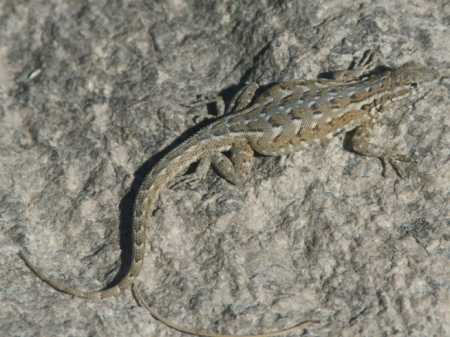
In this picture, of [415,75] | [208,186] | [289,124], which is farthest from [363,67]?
[208,186]

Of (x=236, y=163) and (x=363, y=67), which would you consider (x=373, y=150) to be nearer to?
(x=363, y=67)

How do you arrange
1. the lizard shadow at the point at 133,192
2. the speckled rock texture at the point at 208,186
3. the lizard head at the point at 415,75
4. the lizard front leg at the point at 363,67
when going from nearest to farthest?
the speckled rock texture at the point at 208,186, the lizard shadow at the point at 133,192, the lizard head at the point at 415,75, the lizard front leg at the point at 363,67

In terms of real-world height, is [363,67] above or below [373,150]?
above

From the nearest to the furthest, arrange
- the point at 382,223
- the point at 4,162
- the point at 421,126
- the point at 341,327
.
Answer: the point at 341,327, the point at 382,223, the point at 421,126, the point at 4,162

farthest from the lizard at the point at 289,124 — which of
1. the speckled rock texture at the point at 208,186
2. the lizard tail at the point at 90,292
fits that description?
the lizard tail at the point at 90,292

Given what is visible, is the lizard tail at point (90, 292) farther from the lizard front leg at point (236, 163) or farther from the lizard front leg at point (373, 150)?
the lizard front leg at point (373, 150)

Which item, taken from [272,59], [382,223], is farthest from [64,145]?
[382,223]

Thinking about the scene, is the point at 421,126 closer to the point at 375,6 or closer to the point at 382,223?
the point at 382,223
